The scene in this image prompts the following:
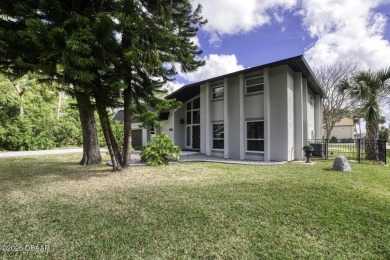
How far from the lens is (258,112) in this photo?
1180cm

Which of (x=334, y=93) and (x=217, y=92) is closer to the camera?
(x=217, y=92)

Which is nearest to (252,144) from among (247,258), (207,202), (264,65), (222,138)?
(222,138)

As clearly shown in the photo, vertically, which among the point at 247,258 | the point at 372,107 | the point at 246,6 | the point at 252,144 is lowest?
the point at 247,258

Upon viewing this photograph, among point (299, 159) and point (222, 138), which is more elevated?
point (222, 138)

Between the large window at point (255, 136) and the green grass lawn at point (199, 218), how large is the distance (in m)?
5.22

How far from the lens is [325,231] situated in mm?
3334

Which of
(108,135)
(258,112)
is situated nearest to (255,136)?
(258,112)

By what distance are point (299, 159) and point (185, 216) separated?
397 inches

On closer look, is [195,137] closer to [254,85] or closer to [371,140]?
[254,85]

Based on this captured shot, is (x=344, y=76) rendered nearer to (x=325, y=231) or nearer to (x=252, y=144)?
(x=252, y=144)

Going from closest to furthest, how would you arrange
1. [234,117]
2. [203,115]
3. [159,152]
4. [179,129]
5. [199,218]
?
[199,218] < [159,152] < [234,117] < [203,115] < [179,129]

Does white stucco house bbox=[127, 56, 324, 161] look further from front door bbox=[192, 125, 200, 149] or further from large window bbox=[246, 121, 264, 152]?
front door bbox=[192, 125, 200, 149]

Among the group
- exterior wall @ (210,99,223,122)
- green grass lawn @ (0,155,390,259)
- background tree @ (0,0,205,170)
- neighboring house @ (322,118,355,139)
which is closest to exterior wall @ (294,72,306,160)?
exterior wall @ (210,99,223,122)

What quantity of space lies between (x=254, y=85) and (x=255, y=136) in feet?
9.72
